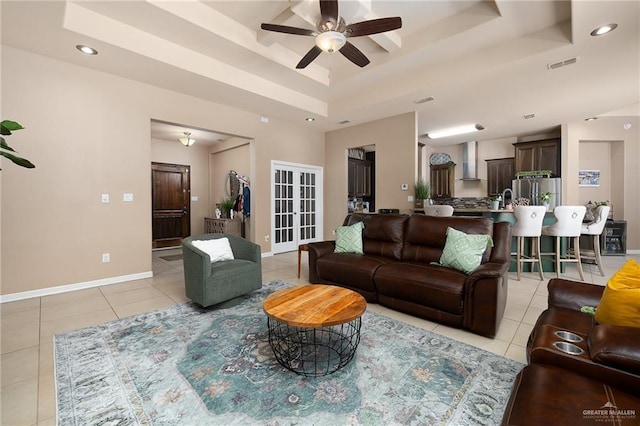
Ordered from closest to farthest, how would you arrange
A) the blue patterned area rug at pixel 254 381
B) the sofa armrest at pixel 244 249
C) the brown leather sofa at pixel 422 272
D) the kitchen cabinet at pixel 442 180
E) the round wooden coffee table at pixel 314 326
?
the blue patterned area rug at pixel 254 381, the round wooden coffee table at pixel 314 326, the brown leather sofa at pixel 422 272, the sofa armrest at pixel 244 249, the kitchen cabinet at pixel 442 180

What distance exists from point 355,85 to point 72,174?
176 inches

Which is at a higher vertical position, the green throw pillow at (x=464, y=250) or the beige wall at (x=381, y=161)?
the beige wall at (x=381, y=161)

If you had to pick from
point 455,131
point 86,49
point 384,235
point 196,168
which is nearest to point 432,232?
point 384,235

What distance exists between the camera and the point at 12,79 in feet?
10.7

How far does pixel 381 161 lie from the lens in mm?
5945

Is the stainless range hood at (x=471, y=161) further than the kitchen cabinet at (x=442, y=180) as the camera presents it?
No

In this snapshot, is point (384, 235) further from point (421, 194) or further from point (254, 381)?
point (254, 381)

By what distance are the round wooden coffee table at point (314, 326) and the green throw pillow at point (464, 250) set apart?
4.05ft

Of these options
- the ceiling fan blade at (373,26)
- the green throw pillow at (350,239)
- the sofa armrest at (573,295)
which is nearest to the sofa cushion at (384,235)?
the green throw pillow at (350,239)

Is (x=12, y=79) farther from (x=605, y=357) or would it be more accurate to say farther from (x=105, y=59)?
(x=605, y=357)

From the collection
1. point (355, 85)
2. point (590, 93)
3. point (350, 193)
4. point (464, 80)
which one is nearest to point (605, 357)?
point (464, 80)

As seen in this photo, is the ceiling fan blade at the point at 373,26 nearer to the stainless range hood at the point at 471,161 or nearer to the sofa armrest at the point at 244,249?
the sofa armrest at the point at 244,249

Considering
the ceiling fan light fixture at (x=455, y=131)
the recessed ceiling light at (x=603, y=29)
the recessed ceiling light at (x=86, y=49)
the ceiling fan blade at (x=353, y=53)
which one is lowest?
the ceiling fan blade at (x=353, y=53)

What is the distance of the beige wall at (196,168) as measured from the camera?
23.7ft
